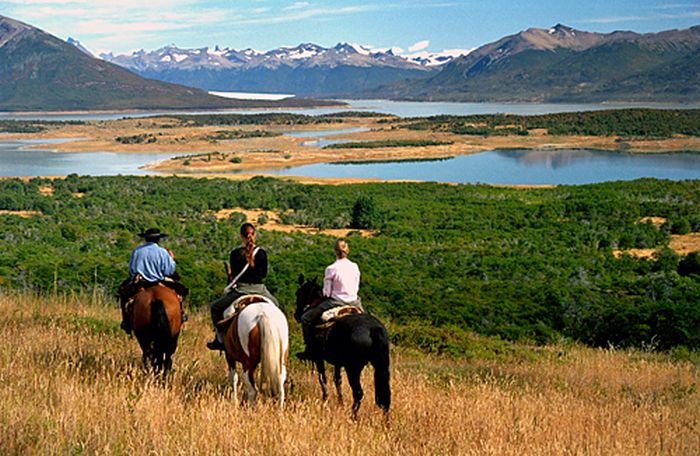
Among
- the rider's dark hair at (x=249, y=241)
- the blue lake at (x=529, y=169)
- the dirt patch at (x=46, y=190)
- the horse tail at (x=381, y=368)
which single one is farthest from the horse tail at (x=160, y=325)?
the blue lake at (x=529, y=169)

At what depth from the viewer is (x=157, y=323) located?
766 centimetres

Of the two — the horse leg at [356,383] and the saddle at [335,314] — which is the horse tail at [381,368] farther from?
the saddle at [335,314]

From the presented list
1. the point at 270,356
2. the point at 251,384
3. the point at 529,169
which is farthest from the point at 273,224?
the point at 529,169

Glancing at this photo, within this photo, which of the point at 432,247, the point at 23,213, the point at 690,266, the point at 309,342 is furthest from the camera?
the point at 23,213

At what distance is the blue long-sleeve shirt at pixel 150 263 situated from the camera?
7934 millimetres

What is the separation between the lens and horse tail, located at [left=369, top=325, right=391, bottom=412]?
22.4 feet

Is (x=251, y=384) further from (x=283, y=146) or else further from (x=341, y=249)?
(x=283, y=146)

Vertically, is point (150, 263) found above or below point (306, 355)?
above

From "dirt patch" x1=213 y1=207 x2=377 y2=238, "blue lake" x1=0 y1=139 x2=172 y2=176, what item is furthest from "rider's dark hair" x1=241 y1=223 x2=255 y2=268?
"blue lake" x1=0 y1=139 x2=172 y2=176

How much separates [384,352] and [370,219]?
94.6 feet

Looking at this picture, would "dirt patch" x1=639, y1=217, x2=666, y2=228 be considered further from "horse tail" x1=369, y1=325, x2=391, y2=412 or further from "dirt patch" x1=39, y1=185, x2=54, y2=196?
"dirt patch" x1=39, y1=185, x2=54, y2=196

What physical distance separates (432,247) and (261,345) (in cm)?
2220

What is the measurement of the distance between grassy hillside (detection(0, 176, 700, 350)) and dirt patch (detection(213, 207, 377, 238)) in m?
0.56

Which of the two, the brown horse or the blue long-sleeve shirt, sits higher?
the blue long-sleeve shirt
